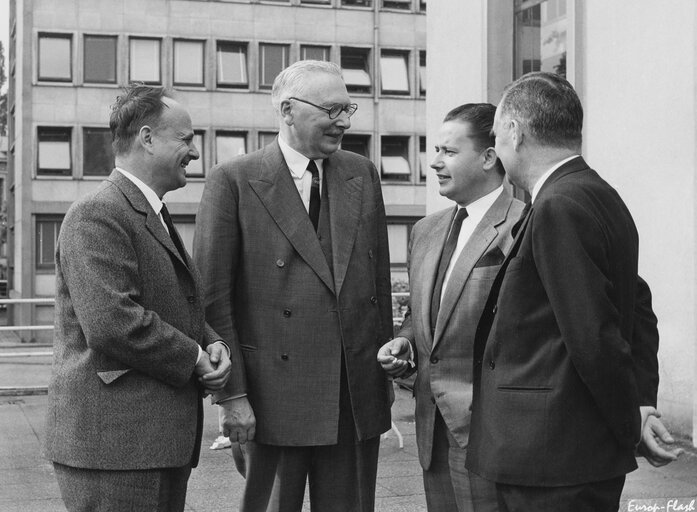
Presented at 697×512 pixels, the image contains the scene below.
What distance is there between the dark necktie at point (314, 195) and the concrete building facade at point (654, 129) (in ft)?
17.0

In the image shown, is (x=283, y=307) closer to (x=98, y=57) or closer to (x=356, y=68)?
(x=98, y=57)

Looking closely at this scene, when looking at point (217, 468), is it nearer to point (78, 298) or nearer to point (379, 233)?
point (379, 233)

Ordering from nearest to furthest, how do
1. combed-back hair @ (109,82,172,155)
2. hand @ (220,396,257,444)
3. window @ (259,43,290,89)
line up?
combed-back hair @ (109,82,172,155) < hand @ (220,396,257,444) < window @ (259,43,290,89)

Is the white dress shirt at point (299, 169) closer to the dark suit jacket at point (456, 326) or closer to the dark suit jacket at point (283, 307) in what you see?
the dark suit jacket at point (283, 307)

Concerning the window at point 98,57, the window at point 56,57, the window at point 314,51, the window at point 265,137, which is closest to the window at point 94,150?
the window at point 98,57

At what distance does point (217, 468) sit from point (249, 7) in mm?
32977

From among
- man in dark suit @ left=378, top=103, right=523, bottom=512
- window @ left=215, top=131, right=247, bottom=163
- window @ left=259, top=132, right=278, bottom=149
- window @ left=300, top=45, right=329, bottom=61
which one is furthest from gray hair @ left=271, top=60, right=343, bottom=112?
window @ left=300, top=45, right=329, bottom=61

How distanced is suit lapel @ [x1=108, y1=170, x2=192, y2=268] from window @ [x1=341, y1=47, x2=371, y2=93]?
37100mm

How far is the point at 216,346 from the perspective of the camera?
3.91m

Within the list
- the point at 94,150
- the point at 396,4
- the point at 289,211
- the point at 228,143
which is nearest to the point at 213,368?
the point at 289,211

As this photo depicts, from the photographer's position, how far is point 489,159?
4.41m

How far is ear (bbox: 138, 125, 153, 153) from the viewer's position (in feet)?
12.5

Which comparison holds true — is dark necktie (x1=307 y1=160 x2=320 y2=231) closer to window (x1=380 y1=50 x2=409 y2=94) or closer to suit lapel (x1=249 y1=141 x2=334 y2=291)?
suit lapel (x1=249 y1=141 x2=334 y2=291)

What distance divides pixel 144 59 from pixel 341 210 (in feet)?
117
